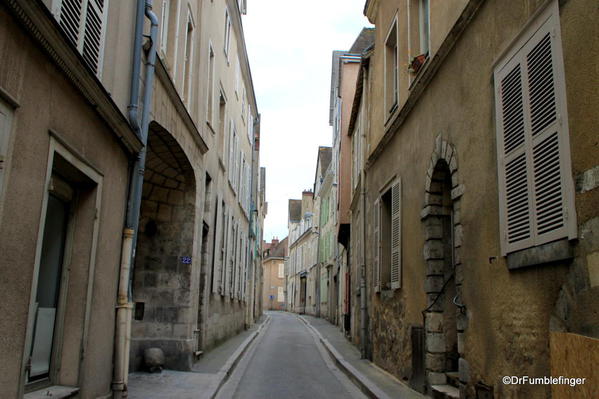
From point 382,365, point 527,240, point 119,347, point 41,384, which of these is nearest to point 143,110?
point 119,347

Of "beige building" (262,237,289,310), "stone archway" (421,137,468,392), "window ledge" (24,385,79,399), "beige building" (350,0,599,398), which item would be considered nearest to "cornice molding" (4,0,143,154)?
"window ledge" (24,385,79,399)

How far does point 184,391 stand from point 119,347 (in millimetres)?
1673

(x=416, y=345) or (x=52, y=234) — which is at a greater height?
(x=52, y=234)

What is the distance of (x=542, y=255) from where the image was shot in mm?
4500

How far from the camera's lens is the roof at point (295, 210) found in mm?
62375

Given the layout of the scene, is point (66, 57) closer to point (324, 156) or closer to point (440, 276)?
point (440, 276)

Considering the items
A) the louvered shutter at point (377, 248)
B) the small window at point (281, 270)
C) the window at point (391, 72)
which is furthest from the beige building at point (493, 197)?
the small window at point (281, 270)

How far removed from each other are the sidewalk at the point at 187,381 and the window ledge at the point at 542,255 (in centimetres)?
446

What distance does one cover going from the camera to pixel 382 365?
35.1 ft

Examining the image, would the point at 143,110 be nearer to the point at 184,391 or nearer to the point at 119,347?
the point at 119,347

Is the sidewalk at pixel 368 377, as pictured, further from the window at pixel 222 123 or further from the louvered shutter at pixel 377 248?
the window at pixel 222 123

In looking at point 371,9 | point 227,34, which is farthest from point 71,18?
point 227,34

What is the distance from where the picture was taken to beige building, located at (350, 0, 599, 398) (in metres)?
4.07

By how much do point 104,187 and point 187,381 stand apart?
3967 mm
